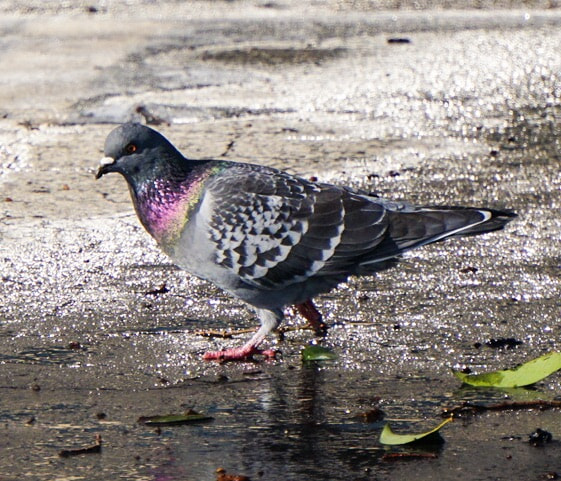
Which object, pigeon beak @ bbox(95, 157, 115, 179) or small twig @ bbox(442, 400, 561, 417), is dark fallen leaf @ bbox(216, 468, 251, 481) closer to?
small twig @ bbox(442, 400, 561, 417)

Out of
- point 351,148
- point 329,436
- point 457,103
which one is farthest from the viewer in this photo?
point 457,103

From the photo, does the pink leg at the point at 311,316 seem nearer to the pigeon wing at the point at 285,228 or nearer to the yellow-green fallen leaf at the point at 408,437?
the pigeon wing at the point at 285,228

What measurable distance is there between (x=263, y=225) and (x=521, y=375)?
1265mm

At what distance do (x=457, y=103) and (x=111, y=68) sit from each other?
318 cm

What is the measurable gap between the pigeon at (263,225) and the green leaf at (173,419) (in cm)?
65

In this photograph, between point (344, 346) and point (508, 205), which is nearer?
point (344, 346)

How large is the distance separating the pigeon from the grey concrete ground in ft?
1.00

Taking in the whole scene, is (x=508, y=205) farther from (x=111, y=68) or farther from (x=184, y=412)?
(x=111, y=68)

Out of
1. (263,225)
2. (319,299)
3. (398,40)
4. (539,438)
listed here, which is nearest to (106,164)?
(263,225)

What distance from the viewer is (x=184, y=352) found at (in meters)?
4.78

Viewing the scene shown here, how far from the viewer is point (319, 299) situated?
542 centimetres

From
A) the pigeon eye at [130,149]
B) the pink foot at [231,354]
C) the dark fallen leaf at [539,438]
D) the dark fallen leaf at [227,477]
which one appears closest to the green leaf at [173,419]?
the dark fallen leaf at [227,477]

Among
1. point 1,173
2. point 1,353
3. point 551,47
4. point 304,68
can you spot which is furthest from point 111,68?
point 1,353

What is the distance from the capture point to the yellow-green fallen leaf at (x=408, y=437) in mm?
3793
